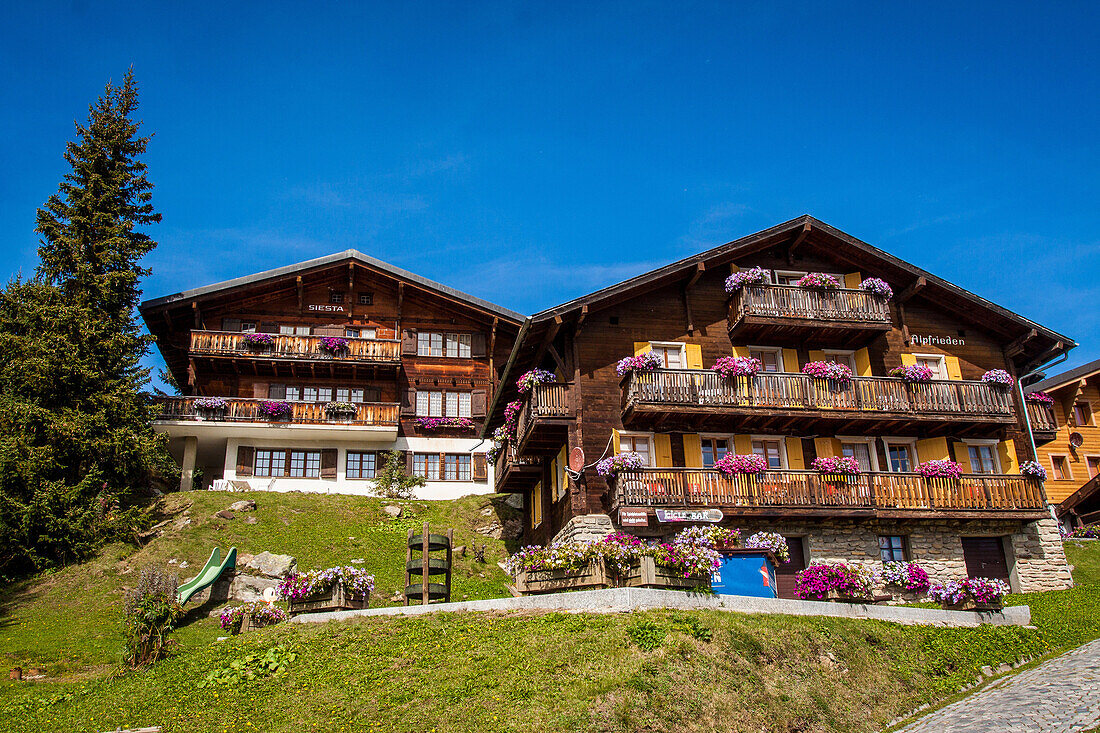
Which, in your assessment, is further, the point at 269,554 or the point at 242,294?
the point at 242,294

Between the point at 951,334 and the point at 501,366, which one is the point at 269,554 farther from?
the point at 951,334

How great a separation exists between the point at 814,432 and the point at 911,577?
523 centimetres

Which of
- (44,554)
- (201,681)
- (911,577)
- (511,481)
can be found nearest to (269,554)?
(44,554)

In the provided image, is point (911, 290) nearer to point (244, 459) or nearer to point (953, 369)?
point (953, 369)

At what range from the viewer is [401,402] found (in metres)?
38.3

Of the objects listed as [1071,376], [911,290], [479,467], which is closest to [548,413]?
[911,290]

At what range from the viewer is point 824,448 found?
2605cm

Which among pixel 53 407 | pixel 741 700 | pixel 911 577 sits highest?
pixel 53 407

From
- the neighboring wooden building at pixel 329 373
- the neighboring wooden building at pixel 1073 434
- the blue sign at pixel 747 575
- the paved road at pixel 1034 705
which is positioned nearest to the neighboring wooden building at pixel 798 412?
the blue sign at pixel 747 575

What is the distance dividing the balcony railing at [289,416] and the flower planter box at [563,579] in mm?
18942

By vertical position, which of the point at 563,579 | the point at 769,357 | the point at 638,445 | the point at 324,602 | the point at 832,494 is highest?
the point at 769,357

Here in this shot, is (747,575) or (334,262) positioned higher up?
(334,262)

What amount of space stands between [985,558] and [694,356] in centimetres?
983

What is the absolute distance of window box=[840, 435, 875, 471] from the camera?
26.4m
